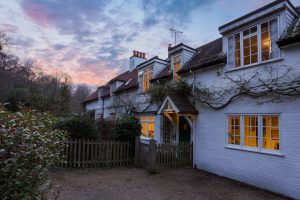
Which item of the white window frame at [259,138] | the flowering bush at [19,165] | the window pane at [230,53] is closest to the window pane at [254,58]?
the window pane at [230,53]

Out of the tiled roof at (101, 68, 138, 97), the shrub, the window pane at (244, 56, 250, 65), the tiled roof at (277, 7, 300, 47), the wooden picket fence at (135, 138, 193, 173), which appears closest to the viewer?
the tiled roof at (277, 7, 300, 47)

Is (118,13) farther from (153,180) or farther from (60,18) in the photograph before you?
(153,180)

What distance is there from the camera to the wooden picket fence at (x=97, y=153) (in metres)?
10.0

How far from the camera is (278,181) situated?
7.16 metres

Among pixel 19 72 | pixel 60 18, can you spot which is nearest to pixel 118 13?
pixel 60 18

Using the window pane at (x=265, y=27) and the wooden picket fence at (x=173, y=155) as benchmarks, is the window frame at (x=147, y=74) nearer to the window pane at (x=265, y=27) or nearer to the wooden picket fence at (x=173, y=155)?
the wooden picket fence at (x=173, y=155)

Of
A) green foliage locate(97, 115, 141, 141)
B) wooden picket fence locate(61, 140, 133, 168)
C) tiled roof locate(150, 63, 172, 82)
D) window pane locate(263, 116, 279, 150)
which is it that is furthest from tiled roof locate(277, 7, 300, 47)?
wooden picket fence locate(61, 140, 133, 168)

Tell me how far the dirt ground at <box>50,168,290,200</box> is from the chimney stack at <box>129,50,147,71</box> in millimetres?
17489

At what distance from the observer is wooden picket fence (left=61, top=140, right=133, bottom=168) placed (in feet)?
32.9

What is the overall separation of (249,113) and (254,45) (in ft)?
9.72

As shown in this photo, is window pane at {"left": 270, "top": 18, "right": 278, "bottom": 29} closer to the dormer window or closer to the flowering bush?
the dormer window

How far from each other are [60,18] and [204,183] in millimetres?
13182

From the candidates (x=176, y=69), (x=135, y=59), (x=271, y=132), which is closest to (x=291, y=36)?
(x=271, y=132)

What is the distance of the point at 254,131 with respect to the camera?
833cm
